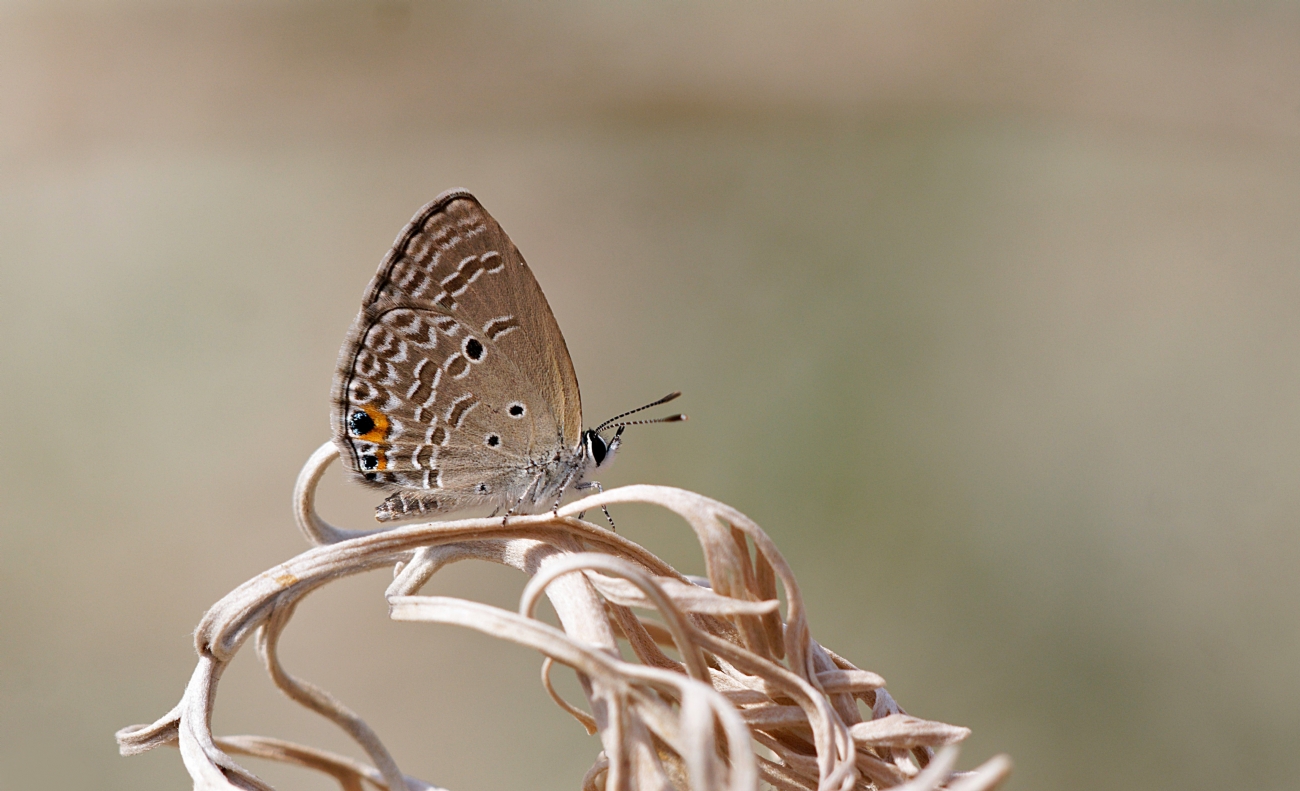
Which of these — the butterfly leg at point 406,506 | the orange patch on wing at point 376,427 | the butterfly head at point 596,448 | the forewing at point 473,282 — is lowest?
the butterfly leg at point 406,506

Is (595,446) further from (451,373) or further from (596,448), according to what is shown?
(451,373)

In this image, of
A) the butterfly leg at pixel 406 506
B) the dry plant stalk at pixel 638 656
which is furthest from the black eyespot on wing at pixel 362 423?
the dry plant stalk at pixel 638 656

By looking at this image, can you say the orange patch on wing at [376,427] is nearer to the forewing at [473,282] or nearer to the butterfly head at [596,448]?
the forewing at [473,282]

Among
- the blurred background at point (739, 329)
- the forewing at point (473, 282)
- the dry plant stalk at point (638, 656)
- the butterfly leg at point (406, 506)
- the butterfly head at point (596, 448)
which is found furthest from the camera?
the blurred background at point (739, 329)

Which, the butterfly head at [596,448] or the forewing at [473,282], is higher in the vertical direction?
the forewing at [473,282]

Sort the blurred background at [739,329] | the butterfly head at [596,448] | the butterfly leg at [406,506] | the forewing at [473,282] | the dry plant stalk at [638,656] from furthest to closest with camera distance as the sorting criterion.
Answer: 1. the blurred background at [739,329]
2. the butterfly head at [596,448]
3. the butterfly leg at [406,506]
4. the forewing at [473,282]
5. the dry plant stalk at [638,656]

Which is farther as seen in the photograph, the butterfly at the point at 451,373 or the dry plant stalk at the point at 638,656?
the butterfly at the point at 451,373

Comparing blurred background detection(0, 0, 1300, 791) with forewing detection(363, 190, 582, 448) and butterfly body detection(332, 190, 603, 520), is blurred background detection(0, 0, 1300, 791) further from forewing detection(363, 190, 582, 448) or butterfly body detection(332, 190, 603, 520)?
forewing detection(363, 190, 582, 448)
